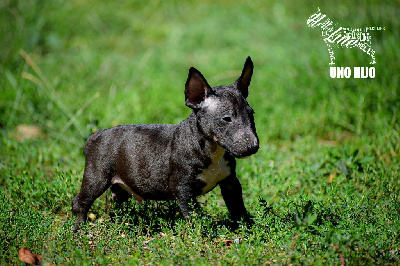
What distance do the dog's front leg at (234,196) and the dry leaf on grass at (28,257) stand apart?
5.20ft

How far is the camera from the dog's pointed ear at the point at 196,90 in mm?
4219

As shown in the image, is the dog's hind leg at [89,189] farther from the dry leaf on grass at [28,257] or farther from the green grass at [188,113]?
the dry leaf on grass at [28,257]

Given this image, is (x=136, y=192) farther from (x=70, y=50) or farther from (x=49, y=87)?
(x=70, y=50)

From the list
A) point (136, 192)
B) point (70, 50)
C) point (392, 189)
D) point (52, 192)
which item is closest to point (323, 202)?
point (392, 189)

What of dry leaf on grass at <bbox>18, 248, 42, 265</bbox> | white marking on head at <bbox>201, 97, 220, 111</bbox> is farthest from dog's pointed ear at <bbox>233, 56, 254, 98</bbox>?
dry leaf on grass at <bbox>18, 248, 42, 265</bbox>

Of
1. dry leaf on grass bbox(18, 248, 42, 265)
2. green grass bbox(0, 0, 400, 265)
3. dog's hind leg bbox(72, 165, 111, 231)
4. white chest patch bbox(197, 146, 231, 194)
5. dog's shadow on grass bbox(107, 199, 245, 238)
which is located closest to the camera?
dry leaf on grass bbox(18, 248, 42, 265)

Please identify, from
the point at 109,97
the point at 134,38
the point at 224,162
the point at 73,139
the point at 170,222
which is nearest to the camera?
the point at 224,162

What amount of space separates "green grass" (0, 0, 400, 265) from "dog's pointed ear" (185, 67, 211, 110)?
1008mm

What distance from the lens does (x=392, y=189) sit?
5098mm

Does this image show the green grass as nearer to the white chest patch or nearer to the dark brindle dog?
the dark brindle dog

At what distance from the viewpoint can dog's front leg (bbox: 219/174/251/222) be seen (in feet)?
14.7

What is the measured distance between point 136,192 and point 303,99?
413 centimetres

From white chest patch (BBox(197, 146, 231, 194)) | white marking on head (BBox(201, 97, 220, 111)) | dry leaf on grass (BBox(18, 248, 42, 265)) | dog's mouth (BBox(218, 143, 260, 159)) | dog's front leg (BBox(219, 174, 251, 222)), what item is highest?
white marking on head (BBox(201, 97, 220, 111))

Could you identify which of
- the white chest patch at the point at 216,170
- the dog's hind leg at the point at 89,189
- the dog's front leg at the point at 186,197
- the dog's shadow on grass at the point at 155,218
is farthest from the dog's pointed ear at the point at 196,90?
the dog's hind leg at the point at 89,189
